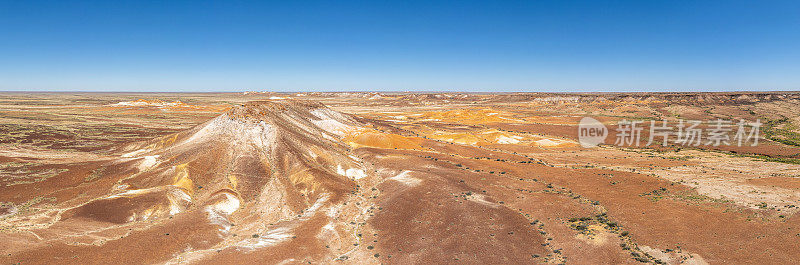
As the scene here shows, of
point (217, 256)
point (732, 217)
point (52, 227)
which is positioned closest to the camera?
point (217, 256)

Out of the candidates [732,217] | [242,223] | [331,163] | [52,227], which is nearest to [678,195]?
[732,217]

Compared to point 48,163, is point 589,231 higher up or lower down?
lower down

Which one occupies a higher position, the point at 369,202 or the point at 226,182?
the point at 226,182

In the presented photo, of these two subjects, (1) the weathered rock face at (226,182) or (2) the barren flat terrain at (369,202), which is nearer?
(2) the barren flat terrain at (369,202)

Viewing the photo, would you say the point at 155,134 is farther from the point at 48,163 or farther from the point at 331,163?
the point at 331,163

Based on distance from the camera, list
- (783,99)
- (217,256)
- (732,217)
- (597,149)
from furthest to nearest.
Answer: (783,99)
(597,149)
(732,217)
(217,256)

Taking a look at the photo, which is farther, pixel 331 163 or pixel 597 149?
pixel 597 149

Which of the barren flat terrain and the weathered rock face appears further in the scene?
the weathered rock face

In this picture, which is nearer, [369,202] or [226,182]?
[369,202]
